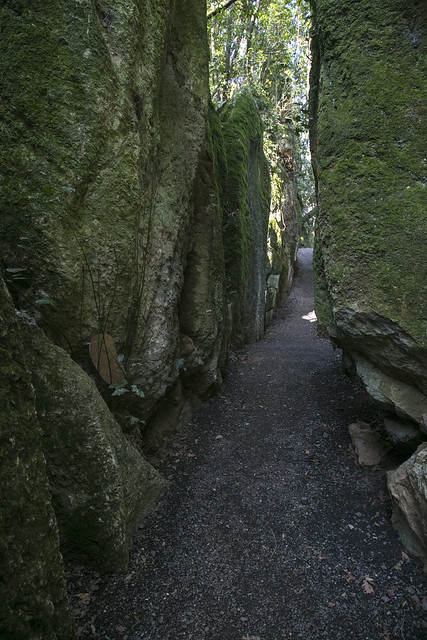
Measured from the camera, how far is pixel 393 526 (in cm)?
359

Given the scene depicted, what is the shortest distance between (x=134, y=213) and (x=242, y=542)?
339cm

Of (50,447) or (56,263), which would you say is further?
(56,263)

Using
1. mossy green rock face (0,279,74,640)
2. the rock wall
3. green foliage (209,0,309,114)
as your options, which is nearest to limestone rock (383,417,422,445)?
mossy green rock face (0,279,74,640)

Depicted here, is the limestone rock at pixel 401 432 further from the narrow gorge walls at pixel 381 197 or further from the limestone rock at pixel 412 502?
the limestone rock at pixel 412 502

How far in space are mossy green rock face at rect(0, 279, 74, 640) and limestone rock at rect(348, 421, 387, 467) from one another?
3.46m

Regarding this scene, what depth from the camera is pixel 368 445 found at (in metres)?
4.59

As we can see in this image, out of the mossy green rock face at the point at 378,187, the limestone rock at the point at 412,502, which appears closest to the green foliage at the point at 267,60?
the mossy green rock face at the point at 378,187

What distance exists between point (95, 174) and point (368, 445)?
4.25 metres

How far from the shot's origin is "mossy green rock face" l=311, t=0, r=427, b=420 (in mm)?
3760

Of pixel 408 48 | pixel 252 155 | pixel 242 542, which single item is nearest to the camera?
pixel 242 542

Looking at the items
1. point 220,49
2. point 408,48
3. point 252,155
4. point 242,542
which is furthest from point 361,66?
point 220,49

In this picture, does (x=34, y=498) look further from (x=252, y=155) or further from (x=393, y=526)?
(x=252, y=155)

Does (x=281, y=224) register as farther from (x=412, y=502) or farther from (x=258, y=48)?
(x=412, y=502)

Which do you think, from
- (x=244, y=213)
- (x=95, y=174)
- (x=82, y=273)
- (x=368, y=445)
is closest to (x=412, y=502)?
(x=368, y=445)
